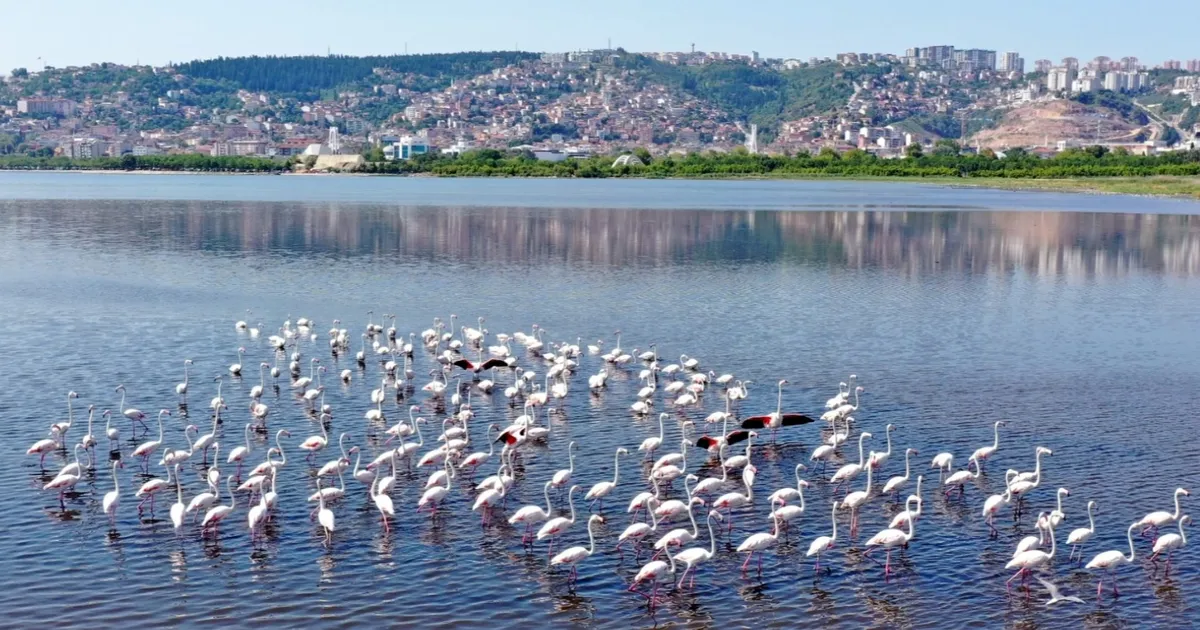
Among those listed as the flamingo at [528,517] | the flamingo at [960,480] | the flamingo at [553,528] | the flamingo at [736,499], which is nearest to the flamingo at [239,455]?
the flamingo at [528,517]

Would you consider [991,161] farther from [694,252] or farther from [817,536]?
[817,536]

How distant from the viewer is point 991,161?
174000mm

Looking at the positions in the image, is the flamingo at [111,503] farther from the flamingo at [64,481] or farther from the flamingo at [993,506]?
the flamingo at [993,506]

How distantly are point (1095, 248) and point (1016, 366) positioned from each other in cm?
3429

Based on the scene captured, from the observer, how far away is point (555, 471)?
885 inches

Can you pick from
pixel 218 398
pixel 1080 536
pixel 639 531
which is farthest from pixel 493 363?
pixel 1080 536

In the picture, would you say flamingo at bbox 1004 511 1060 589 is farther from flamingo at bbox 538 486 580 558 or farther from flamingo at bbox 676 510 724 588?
flamingo at bbox 538 486 580 558

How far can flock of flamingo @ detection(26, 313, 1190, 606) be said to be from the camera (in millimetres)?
18547

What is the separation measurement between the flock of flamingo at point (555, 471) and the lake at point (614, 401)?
197 millimetres

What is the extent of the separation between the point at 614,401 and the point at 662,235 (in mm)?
42578

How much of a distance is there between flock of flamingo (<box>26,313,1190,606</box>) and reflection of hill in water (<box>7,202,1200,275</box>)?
26.6 metres

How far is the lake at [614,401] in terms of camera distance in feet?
56.2

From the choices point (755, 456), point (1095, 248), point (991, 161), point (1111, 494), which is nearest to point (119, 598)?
point (755, 456)

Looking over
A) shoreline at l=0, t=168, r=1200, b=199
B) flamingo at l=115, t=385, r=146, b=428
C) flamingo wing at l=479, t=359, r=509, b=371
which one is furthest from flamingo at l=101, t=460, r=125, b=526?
shoreline at l=0, t=168, r=1200, b=199
